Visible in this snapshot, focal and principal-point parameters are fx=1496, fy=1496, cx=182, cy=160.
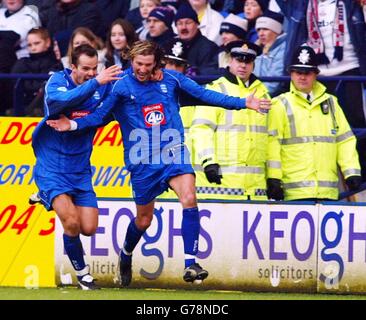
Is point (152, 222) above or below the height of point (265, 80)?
below

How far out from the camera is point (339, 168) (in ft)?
51.2

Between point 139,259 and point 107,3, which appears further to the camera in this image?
point 107,3

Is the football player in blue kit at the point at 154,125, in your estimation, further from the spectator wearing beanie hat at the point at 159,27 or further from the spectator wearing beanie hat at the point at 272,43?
the spectator wearing beanie hat at the point at 159,27

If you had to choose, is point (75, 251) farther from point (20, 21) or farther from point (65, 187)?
point (20, 21)

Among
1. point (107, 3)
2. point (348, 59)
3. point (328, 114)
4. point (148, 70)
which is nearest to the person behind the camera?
point (148, 70)

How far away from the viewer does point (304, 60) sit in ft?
49.8

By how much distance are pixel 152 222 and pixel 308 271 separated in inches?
63.9

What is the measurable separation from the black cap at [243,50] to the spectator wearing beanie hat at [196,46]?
4.51 ft

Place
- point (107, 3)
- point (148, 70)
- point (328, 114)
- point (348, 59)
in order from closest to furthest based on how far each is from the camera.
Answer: point (148, 70), point (328, 114), point (348, 59), point (107, 3)

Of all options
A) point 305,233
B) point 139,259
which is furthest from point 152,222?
point 305,233

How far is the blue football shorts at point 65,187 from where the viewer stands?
46.9 ft

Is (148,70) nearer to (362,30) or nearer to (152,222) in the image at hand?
(152,222)

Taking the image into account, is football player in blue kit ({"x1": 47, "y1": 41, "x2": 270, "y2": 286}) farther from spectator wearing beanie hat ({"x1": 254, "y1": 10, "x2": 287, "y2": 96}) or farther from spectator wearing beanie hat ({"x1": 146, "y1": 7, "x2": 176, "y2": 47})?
spectator wearing beanie hat ({"x1": 146, "y1": 7, "x2": 176, "y2": 47})

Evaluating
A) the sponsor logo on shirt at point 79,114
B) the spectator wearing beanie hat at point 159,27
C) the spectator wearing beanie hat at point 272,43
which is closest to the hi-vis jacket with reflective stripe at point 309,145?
the spectator wearing beanie hat at point 272,43
